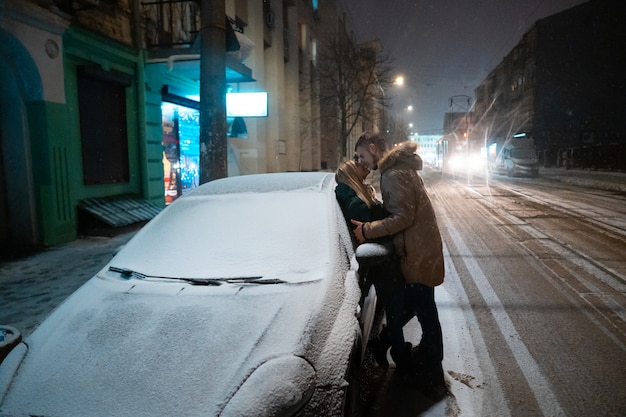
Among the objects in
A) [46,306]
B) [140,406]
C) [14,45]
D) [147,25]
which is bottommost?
[46,306]

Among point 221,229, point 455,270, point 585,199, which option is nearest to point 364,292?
point 221,229

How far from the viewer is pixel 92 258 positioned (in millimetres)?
7406

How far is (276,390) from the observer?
1759mm

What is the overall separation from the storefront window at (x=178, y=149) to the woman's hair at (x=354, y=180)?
10.7 m

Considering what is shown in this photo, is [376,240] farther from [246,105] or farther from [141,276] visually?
[246,105]

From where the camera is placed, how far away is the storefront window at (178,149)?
13.4 metres

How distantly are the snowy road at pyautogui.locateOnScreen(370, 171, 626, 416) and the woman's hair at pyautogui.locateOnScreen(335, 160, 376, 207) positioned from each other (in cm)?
140

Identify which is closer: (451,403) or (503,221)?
(451,403)

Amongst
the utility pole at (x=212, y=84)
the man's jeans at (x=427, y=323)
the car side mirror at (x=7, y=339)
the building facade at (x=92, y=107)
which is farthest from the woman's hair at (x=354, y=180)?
the building facade at (x=92, y=107)

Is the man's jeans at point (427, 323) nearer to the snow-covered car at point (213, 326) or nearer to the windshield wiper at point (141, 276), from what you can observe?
the snow-covered car at point (213, 326)

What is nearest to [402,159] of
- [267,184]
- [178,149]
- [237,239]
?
[267,184]

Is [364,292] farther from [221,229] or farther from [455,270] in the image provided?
[455,270]

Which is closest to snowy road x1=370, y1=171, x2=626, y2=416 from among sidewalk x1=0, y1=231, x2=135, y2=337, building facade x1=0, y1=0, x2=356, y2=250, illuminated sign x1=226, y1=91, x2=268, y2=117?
sidewalk x1=0, y1=231, x2=135, y2=337

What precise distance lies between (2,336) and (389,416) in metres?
2.69
